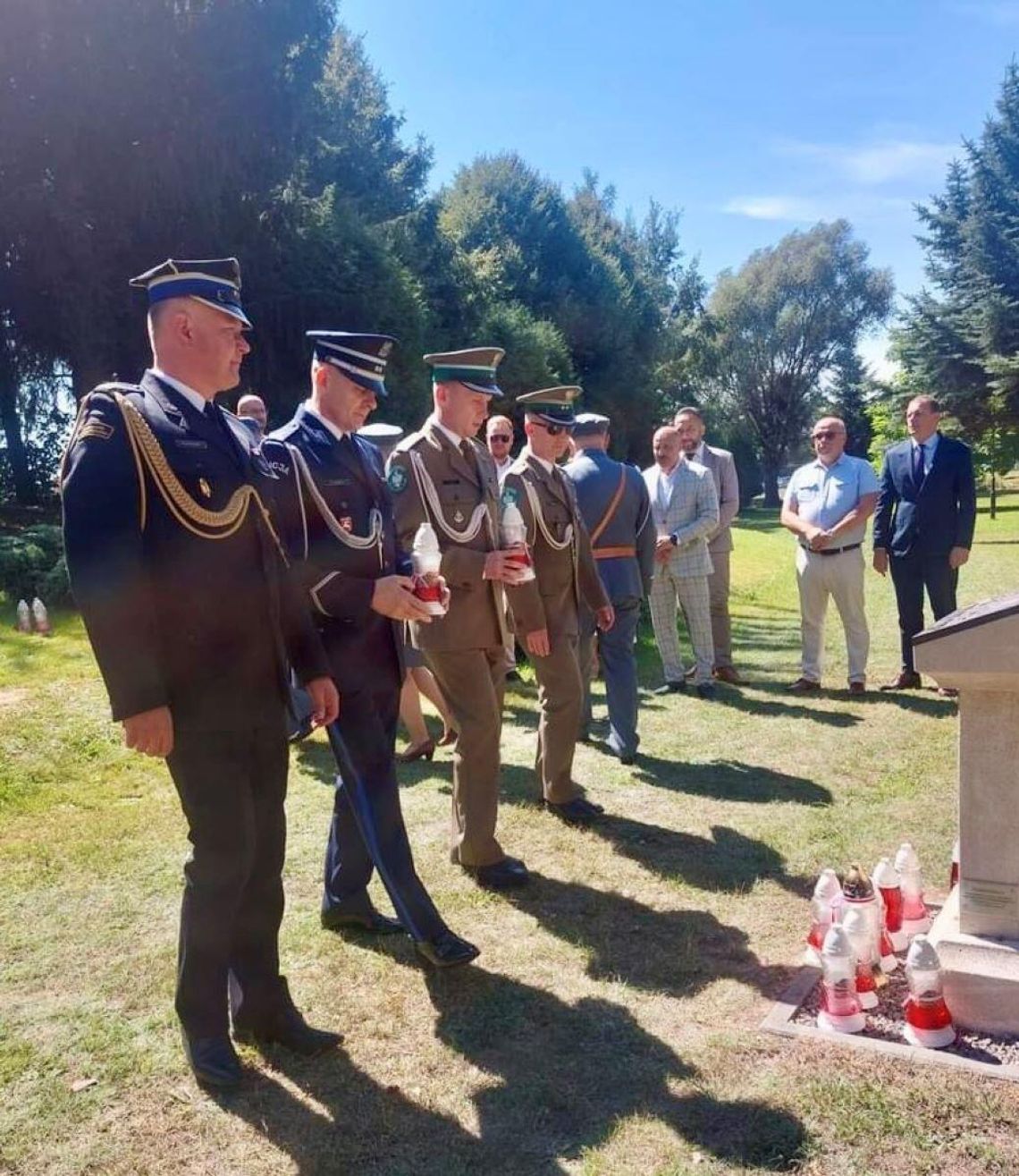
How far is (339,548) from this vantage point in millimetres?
3703

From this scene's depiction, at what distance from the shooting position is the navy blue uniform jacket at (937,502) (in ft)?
26.4

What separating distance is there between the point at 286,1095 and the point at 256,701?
1.19 meters

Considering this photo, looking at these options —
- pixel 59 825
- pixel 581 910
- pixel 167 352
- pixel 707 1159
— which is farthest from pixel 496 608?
pixel 59 825

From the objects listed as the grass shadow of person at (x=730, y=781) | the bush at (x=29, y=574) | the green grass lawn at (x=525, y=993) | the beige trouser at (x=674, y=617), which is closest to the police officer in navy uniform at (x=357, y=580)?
the green grass lawn at (x=525, y=993)

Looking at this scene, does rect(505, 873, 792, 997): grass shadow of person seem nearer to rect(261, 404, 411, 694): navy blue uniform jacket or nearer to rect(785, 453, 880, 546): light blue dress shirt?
Answer: rect(261, 404, 411, 694): navy blue uniform jacket

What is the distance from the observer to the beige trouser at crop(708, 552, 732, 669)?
9180 millimetres

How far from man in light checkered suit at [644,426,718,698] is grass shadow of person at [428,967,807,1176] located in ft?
17.1

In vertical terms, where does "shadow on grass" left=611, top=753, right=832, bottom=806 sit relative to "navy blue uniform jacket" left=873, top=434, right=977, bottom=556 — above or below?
below

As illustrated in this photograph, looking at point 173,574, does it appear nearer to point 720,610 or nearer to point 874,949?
point 874,949

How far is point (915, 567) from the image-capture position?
8.24 meters

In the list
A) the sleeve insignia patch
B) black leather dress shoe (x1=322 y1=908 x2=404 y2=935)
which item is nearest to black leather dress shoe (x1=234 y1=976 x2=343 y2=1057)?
black leather dress shoe (x1=322 y1=908 x2=404 y2=935)

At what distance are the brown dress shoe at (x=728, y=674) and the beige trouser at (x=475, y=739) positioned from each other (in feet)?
16.1

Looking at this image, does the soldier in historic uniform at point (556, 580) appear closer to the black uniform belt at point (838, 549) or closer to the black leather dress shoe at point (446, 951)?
the black leather dress shoe at point (446, 951)

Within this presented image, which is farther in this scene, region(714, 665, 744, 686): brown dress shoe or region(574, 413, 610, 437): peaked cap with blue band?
region(714, 665, 744, 686): brown dress shoe
